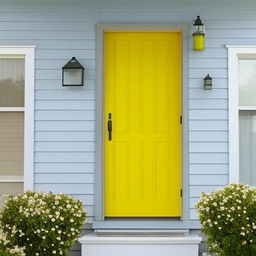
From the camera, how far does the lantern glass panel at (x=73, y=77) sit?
6.62m

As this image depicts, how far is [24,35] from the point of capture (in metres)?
6.73

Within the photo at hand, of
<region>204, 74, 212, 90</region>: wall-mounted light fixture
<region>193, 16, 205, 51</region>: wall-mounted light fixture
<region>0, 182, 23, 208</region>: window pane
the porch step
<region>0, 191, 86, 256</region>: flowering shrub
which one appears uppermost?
<region>193, 16, 205, 51</region>: wall-mounted light fixture

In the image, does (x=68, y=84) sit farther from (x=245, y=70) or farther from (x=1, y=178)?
(x=245, y=70)

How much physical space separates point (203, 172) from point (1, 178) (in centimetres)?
229

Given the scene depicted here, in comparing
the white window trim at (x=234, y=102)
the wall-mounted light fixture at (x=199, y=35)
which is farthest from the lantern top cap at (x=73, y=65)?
the white window trim at (x=234, y=102)

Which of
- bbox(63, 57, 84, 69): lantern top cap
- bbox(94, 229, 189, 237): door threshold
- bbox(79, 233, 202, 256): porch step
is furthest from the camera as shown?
bbox(63, 57, 84, 69): lantern top cap

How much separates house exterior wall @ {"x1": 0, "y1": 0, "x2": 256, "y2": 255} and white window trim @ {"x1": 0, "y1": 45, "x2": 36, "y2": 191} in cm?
6

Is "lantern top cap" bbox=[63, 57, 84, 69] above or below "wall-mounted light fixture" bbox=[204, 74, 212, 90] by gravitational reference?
above

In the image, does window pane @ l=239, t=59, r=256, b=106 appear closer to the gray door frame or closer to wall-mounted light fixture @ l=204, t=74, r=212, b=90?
wall-mounted light fixture @ l=204, t=74, r=212, b=90

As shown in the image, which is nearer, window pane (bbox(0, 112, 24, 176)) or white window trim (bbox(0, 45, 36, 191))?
white window trim (bbox(0, 45, 36, 191))

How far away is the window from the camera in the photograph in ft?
22.0

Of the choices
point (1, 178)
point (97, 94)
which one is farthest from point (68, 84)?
point (1, 178)

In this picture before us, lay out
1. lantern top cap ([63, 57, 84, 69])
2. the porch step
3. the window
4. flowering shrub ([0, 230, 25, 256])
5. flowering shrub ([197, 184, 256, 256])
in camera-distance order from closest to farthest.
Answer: flowering shrub ([0, 230, 25, 256]) → flowering shrub ([197, 184, 256, 256]) → the porch step → lantern top cap ([63, 57, 84, 69]) → the window

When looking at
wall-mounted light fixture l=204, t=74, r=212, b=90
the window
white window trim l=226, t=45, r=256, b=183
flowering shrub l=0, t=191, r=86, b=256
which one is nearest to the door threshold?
flowering shrub l=0, t=191, r=86, b=256
